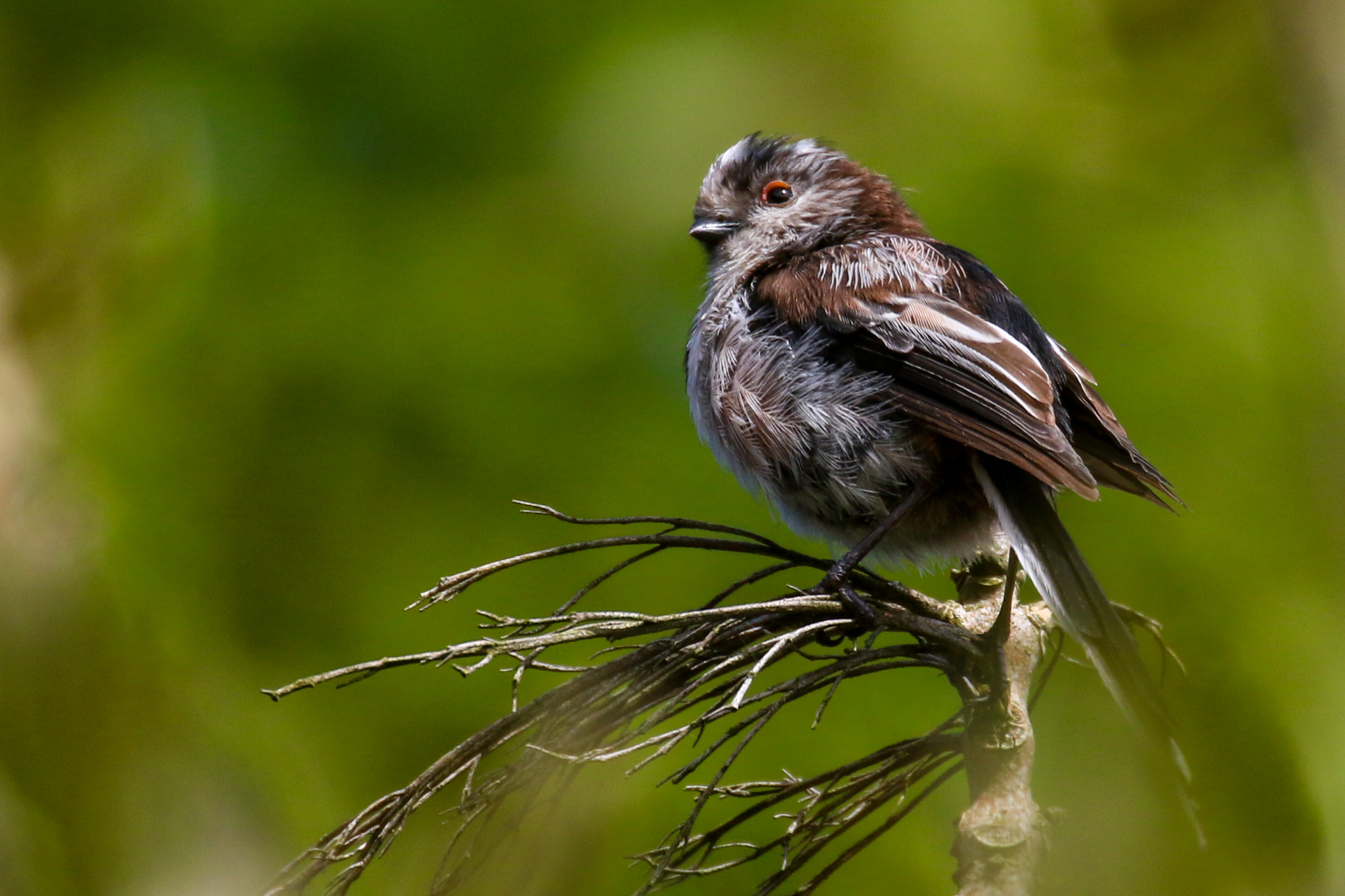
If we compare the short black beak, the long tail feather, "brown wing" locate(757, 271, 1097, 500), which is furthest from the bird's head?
the long tail feather

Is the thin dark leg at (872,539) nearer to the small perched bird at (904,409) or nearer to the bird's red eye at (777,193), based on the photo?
the small perched bird at (904,409)

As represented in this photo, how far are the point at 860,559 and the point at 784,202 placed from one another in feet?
4.34

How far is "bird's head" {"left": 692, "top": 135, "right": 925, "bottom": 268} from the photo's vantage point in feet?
8.93

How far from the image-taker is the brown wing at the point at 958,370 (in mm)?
1818

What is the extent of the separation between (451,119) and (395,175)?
25cm

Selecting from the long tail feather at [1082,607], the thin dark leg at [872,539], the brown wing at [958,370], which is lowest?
the long tail feather at [1082,607]

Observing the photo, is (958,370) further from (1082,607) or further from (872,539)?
(1082,607)

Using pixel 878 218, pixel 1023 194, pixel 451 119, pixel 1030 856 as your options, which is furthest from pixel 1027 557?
pixel 451 119

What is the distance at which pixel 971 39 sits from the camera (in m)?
3.01

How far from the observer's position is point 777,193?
9.35 feet

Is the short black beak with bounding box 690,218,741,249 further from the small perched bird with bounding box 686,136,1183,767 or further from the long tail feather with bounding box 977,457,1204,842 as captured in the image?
the long tail feather with bounding box 977,457,1204,842

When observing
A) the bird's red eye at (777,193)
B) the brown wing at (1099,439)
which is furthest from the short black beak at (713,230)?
the brown wing at (1099,439)

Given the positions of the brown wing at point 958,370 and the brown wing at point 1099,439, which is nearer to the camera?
the brown wing at point 958,370

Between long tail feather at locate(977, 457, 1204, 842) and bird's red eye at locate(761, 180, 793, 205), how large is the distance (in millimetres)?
1287
